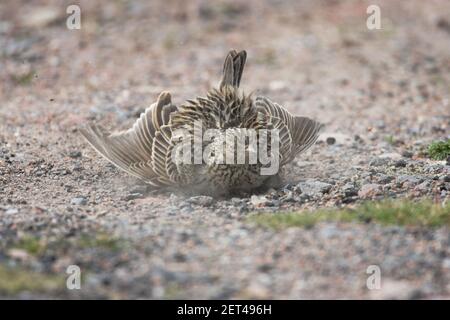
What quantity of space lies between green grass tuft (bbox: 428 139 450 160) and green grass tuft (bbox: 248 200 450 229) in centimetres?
204

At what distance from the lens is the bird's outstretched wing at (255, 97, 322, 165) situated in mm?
8078

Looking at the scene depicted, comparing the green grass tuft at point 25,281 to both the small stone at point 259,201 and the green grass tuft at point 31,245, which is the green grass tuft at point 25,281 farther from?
the small stone at point 259,201

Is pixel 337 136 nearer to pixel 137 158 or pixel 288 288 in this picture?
pixel 137 158

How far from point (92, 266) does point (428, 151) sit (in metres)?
4.58

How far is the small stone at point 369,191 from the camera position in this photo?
24.5ft

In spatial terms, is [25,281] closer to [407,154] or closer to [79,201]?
[79,201]

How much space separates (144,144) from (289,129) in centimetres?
152

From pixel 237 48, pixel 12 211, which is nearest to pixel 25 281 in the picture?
pixel 12 211

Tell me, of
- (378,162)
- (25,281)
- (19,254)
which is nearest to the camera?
(25,281)

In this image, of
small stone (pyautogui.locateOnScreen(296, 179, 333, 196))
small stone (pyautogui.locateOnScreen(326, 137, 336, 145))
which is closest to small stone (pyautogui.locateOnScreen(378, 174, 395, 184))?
small stone (pyautogui.locateOnScreen(296, 179, 333, 196))

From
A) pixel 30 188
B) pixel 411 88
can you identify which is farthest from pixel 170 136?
pixel 411 88

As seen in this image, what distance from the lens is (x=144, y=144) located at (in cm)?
844

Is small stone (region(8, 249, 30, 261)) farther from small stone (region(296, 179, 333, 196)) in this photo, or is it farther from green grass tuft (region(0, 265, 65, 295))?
small stone (region(296, 179, 333, 196))

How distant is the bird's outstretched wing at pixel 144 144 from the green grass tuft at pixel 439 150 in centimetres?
288
